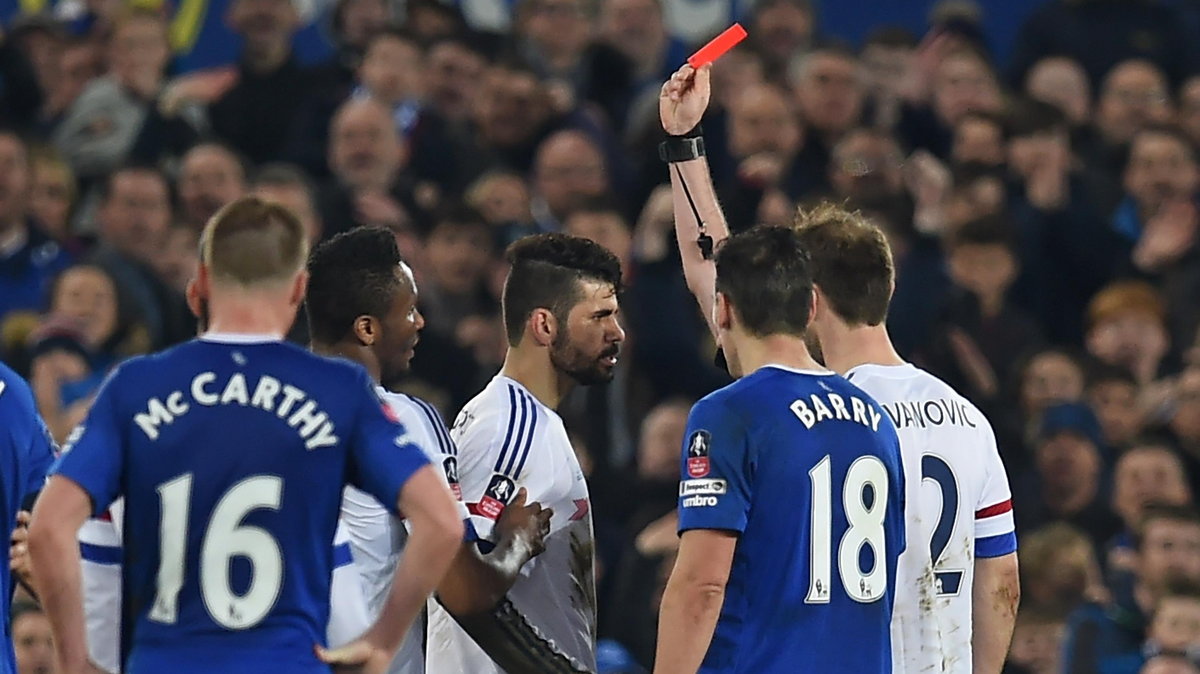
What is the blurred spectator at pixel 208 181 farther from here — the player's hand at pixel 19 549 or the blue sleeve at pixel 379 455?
the blue sleeve at pixel 379 455

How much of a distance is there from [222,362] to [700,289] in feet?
7.69

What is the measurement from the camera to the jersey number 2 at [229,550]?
5.37 m

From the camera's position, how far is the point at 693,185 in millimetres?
7547

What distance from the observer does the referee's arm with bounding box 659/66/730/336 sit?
294 inches

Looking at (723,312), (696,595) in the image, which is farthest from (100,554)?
(723,312)

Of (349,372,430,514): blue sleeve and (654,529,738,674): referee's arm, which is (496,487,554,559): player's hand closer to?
(654,529,738,674): referee's arm

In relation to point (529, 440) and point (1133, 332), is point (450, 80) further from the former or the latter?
point (529, 440)

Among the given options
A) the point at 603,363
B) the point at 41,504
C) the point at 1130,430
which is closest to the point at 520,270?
the point at 603,363

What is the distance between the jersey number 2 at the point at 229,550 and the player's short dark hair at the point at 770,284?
160cm

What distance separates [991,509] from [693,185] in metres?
1.39

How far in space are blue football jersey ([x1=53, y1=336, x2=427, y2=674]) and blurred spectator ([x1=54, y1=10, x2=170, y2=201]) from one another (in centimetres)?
800

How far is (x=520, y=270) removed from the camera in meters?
7.22

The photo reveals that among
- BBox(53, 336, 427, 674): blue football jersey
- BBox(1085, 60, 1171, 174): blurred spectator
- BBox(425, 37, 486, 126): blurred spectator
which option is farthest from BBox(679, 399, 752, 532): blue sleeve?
BBox(1085, 60, 1171, 174): blurred spectator

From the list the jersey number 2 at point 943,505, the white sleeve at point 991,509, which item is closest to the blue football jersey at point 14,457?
the jersey number 2 at point 943,505
